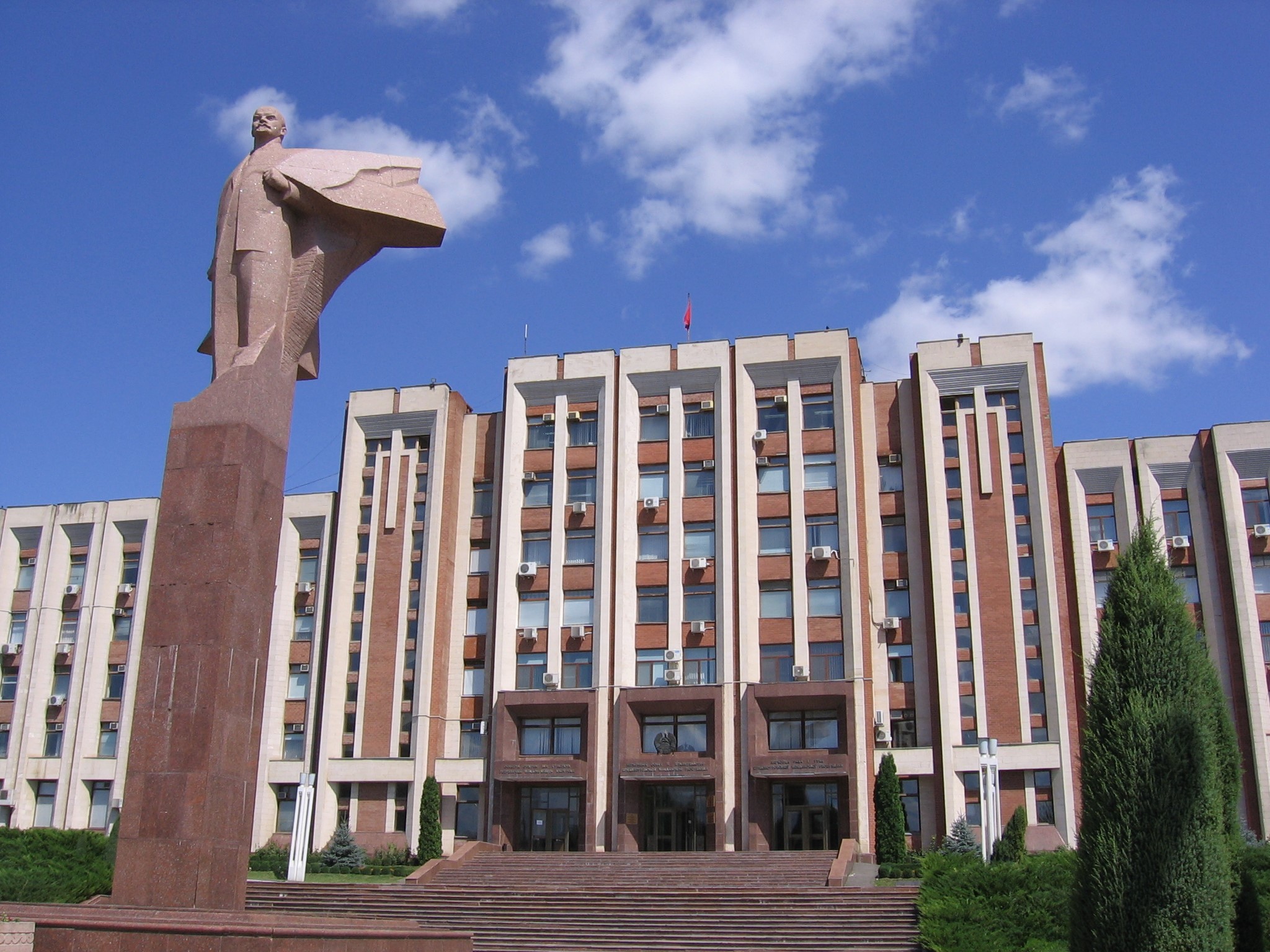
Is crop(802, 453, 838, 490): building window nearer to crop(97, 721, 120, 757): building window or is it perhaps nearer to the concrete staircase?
the concrete staircase

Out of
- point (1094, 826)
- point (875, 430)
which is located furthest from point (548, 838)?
point (1094, 826)

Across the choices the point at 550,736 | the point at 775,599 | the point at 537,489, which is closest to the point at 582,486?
the point at 537,489

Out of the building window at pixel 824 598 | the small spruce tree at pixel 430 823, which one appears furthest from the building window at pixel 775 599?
the small spruce tree at pixel 430 823

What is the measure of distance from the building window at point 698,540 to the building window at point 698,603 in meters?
0.93

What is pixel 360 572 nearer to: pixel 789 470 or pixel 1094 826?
pixel 789 470

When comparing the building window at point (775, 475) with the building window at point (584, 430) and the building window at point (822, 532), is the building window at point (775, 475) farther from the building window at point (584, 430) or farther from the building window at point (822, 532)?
the building window at point (584, 430)

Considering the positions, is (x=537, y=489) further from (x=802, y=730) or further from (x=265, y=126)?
(x=265, y=126)

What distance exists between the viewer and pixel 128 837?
12844 millimetres

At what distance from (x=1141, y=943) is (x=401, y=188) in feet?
40.8

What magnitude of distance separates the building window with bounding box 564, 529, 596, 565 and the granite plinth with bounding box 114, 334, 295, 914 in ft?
68.5

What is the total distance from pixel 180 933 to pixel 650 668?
24.1 m

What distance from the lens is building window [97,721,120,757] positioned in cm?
4044

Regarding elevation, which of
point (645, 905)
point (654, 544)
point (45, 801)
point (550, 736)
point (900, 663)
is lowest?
point (645, 905)

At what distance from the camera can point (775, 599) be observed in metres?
34.1
